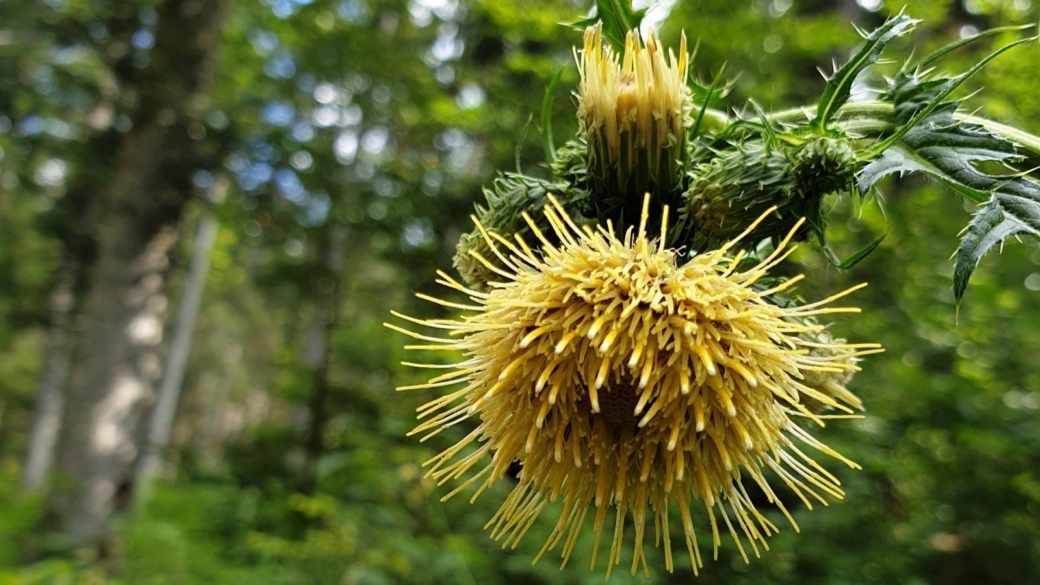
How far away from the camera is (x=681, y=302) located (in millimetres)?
1495

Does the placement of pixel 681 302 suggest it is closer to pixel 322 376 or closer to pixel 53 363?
pixel 322 376

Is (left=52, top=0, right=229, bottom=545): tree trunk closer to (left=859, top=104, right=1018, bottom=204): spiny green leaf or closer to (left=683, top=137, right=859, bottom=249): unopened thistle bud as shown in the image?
(left=683, top=137, right=859, bottom=249): unopened thistle bud

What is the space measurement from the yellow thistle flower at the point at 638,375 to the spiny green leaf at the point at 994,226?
273 mm

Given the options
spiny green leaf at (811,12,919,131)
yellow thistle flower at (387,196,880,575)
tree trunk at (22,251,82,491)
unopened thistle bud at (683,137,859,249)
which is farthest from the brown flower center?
tree trunk at (22,251,82,491)

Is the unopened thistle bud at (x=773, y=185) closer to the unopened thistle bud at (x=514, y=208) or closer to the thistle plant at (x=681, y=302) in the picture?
the thistle plant at (x=681, y=302)

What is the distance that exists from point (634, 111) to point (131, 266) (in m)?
8.72

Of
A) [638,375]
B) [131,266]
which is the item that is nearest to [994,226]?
[638,375]

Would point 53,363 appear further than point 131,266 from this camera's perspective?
Yes

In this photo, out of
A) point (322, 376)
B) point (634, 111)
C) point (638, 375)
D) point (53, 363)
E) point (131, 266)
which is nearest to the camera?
point (638, 375)

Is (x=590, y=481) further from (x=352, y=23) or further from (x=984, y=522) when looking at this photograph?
(x=352, y=23)

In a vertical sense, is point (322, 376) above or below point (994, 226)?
above

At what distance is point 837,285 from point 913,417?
1.03 metres

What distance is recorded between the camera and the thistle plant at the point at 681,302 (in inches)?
57.1

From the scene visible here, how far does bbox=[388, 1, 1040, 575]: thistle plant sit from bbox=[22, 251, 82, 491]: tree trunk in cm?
1602
